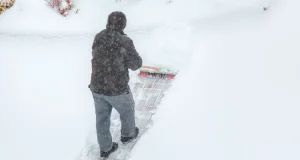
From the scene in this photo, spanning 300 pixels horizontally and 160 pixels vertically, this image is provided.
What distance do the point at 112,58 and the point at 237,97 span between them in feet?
5.59

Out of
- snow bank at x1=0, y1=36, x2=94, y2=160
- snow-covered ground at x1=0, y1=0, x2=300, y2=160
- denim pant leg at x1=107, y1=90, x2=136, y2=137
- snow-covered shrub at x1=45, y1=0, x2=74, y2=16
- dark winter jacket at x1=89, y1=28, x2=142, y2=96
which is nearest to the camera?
dark winter jacket at x1=89, y1=28, x2=142, y2=96

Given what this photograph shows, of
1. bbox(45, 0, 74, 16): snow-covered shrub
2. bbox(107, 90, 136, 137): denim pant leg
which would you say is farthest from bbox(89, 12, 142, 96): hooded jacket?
bbox(45, 0, 74, 16): snow-covered shrub

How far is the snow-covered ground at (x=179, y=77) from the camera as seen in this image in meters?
4.94

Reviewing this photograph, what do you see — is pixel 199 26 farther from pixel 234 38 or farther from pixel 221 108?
pixel 221 108

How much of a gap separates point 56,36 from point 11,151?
2.47 metres

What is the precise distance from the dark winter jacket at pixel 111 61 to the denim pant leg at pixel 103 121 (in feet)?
0.57

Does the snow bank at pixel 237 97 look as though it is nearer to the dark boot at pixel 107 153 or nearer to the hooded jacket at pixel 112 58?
the dark boot at pixel 107 153

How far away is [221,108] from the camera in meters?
5.33

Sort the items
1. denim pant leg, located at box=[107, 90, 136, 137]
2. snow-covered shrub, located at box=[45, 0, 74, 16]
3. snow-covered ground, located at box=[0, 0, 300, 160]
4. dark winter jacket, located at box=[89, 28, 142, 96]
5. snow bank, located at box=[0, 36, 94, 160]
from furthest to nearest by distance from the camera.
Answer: snow-covered shrub, located at box=[45, 0, 74, 16] < snow bank, located at box=[0, 36, 94, 160] < snow-covered ground, located at box=[0, 0, 300, 160] < denim pant leg, located at box=[107, 90, 136, 137] < dark winter jacket, located at box=[89, 28, 142, 96]

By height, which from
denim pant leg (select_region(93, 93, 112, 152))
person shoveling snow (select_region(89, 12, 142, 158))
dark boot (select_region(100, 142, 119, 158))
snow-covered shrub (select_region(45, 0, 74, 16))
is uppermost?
snow-covered shrub (select_region(45, 0, 74, 16))

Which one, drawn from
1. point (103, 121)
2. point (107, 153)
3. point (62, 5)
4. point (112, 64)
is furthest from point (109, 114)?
point (62, 5)

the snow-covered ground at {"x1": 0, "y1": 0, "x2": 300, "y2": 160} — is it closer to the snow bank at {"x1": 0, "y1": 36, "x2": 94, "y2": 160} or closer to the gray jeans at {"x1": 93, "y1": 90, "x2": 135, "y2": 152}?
the snow bank at {"x1": 0, "y1": 36, "x2": 94, "y2": 160}

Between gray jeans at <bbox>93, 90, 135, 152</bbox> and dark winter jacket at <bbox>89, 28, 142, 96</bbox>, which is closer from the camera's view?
dark winter jacket at <bbox>89, 28, 142, 96</bbox>

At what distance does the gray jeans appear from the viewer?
4703 millimetres
